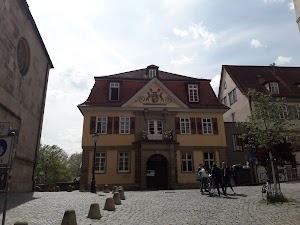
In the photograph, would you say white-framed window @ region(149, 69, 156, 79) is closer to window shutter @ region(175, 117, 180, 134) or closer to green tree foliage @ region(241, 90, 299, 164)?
window shutter @ region(175, 117, 180, 134)

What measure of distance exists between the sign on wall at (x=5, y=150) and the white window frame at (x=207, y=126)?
901 inches

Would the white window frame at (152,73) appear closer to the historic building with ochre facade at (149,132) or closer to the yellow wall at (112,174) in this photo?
the historic building with ochre facade at (149,132)

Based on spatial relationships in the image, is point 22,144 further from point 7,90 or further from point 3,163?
point 3,163

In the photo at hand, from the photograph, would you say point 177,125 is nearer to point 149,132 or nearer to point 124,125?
point 149,132

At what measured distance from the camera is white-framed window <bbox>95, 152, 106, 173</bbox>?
81.8 ft

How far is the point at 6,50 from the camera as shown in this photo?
15414mm

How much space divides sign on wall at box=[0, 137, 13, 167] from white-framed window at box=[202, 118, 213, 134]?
902 inches

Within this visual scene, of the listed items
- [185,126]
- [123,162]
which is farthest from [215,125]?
[123,162]

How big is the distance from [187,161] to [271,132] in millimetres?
13669

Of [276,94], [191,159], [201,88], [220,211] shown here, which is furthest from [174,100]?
[220,211]

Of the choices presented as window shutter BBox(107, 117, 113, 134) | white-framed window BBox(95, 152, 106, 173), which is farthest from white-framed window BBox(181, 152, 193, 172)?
white-framed window BBox(95, 152, 106, 173)

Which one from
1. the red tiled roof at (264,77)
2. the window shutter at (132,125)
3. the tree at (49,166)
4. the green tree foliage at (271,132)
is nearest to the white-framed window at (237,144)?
the red tiled roof at (264,77)

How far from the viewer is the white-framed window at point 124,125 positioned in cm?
2619

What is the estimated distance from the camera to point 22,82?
18.3 metres
